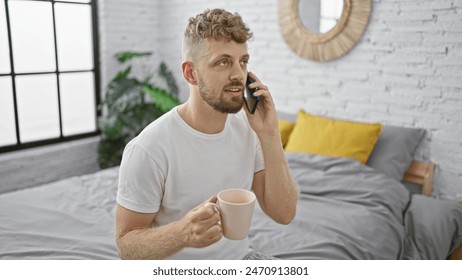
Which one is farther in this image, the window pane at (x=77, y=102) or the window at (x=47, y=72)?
Answer: the window pane at (x=77, y=102)

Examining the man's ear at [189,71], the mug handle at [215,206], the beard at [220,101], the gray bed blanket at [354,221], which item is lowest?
the gray bed blanket at [354,221]

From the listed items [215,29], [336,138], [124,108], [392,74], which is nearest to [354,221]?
[336,138]

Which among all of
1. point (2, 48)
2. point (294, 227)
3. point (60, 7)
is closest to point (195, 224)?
point (294, 227)

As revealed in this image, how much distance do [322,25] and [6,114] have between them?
7.11 ft

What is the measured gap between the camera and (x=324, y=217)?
5.96 ft

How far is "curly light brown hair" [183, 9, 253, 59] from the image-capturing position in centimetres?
104

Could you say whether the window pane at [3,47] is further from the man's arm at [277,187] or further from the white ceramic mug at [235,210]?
the white ceramic mug at [235,210]

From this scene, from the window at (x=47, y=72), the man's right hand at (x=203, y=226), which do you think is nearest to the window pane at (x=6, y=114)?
the window at (x=47, y=72)

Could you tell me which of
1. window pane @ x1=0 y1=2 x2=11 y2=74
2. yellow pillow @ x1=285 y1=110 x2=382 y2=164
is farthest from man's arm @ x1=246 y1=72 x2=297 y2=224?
window pane @ x1=0 y1=2 x2=11 y2=74

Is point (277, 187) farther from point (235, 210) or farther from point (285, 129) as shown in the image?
point (285, 129)

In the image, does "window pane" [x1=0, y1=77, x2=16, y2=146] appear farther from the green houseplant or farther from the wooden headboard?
the wooden headboard

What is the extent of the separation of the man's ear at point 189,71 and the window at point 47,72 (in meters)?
2.20

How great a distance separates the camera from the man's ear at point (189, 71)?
1.11 meters

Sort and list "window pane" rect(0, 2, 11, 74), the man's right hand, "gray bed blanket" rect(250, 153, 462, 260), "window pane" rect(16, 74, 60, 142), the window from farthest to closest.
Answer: "window pane" rect(16, 74, 60, 142) < the window < "window pane" rect(0, 2, 11, 74) < "gray bed blanket" rect(250, 153, 462, 260) < the man's right hand
